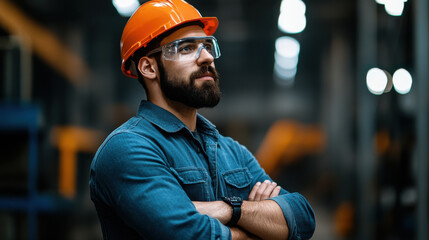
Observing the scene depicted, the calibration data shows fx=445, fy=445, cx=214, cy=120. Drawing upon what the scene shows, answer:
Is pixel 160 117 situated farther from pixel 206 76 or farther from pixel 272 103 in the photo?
pixel 272 103

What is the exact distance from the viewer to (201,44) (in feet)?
7.00

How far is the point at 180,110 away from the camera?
216cm

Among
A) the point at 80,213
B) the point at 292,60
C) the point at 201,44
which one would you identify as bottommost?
the point at 80,213

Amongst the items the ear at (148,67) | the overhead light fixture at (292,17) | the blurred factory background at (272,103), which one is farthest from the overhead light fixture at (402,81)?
the overhead light fixture at (292,17)

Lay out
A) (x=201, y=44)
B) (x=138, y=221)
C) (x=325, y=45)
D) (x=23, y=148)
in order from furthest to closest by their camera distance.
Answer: (x=325, y=45) → (x=23, y=148) → (x=201, y=44) → (x=138, y=221)

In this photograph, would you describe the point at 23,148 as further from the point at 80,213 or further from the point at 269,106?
the point at 269,106

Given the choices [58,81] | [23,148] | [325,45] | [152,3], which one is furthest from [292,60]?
[152,3]

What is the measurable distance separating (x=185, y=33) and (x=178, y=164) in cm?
66

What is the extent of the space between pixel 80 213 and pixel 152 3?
7.58m

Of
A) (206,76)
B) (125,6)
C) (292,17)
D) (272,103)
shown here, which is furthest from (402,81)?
(272,103)

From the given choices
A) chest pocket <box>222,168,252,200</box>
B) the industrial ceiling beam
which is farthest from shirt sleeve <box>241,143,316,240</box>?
the industrial ceiling beam

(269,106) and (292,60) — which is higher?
(292,60)

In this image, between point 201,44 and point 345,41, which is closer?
point 201,44

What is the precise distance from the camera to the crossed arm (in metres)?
1.86
